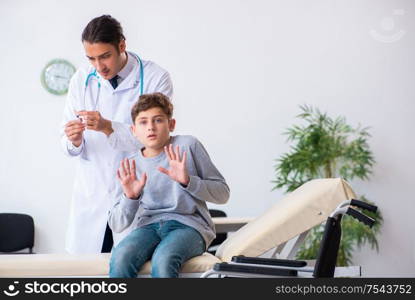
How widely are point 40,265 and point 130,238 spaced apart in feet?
1.08

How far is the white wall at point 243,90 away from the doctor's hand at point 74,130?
190 centimetres

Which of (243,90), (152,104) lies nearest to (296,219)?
(152,104)

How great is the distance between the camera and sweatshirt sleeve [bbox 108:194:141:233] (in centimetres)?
263

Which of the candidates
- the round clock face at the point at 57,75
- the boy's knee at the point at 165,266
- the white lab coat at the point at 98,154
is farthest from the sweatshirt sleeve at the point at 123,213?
the round clock face at the point at 57,75

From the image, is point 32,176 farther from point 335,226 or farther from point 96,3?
point 335,226

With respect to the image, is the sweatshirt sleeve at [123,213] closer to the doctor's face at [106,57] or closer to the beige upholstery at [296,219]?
the beige upholstery at [296,219]

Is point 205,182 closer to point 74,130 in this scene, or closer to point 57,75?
point 74,130

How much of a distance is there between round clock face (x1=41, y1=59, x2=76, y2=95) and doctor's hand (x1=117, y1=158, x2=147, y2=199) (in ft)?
7.89

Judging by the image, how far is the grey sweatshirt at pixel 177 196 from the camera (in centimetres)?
264

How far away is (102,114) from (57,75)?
1.79m

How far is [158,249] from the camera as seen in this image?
2455 millimetres

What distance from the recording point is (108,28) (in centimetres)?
310

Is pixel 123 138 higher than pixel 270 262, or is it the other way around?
→ pixel 123 138

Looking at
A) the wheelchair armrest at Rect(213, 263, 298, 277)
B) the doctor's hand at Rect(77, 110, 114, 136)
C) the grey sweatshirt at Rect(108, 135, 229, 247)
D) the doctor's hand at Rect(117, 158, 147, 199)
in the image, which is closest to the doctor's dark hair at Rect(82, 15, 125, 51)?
the doctor's hand at Rect(77, 110, 114, 136)
